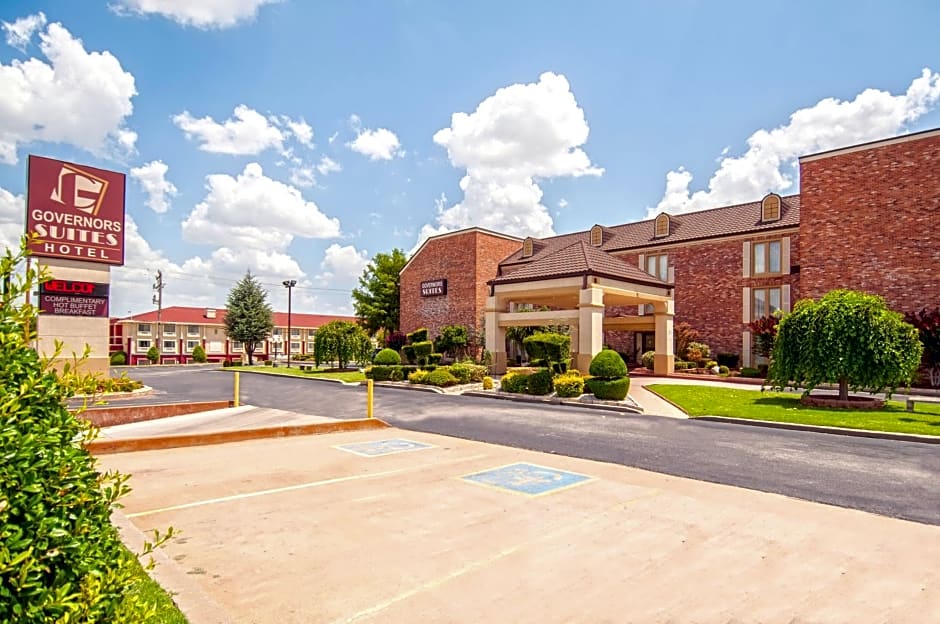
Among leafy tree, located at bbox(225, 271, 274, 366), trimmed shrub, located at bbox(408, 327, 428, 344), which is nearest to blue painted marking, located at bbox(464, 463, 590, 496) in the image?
trimmed shrub, located at bbox(408, 327, 428, 344)

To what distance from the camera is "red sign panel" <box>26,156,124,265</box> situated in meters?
19.6

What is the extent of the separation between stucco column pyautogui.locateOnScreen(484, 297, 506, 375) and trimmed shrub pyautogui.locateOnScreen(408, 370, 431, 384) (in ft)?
12.2

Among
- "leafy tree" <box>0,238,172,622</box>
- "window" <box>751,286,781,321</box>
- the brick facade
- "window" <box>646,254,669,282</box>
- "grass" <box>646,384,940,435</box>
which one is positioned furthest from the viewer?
the brick facade

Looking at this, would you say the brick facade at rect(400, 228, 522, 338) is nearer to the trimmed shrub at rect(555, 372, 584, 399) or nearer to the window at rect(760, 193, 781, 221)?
the window at rect(760, 193, 781, 221)

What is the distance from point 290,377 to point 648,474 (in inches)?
1131

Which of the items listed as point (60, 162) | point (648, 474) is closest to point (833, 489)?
point (648, 474)

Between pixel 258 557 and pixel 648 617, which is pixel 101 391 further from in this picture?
pixel 648 617

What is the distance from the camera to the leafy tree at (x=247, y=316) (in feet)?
189

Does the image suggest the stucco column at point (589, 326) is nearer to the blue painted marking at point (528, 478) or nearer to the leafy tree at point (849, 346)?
the leafy tree at point (849, 346)

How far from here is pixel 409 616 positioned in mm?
4129

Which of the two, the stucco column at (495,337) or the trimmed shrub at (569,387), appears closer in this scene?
the trimmed shrub at (569,387)

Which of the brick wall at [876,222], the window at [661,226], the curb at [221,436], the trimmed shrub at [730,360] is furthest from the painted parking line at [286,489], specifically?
the window at [661,226]

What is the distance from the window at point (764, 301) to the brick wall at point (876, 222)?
3.63m

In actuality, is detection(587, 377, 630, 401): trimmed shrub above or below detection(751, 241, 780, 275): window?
below
